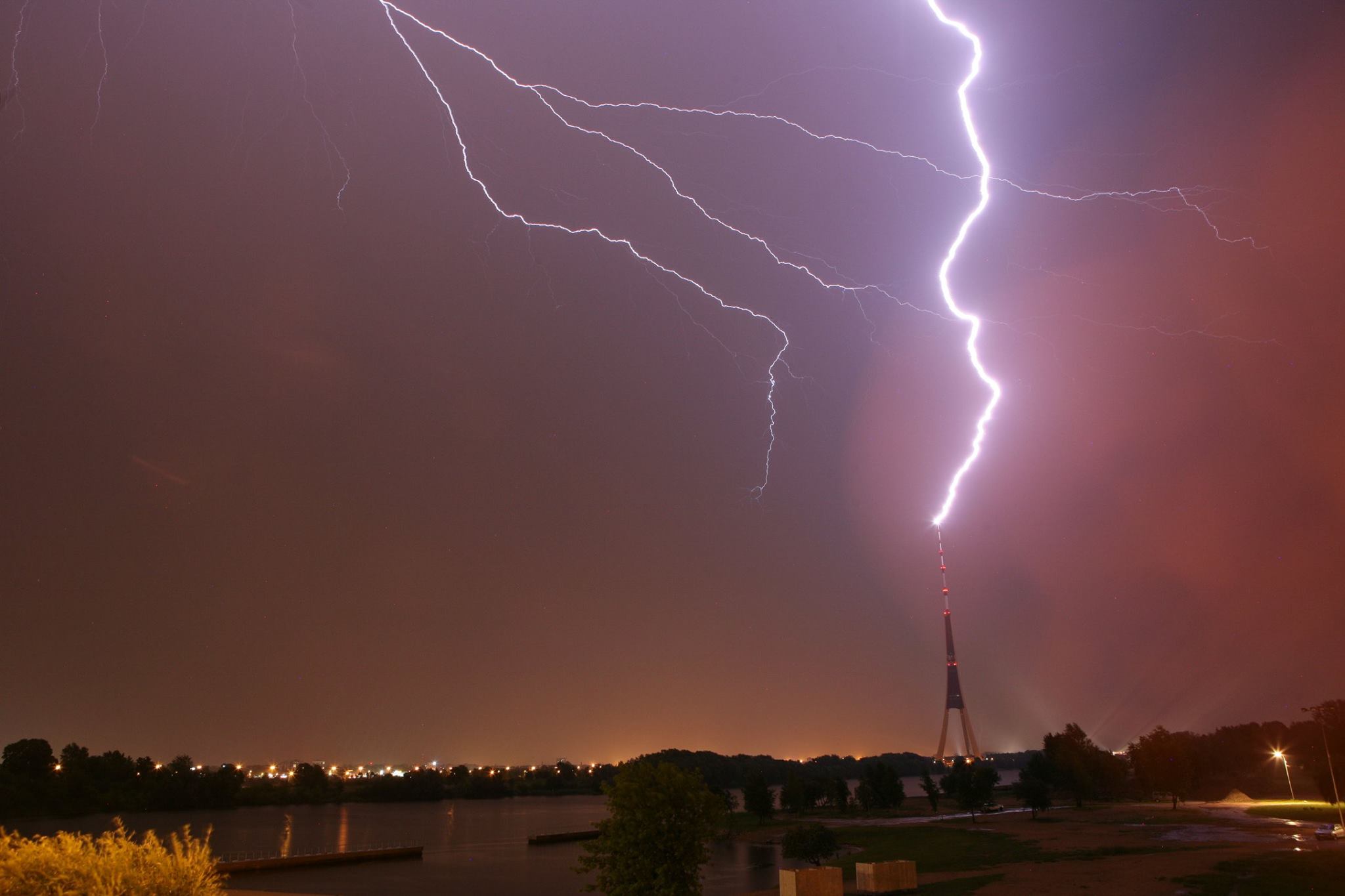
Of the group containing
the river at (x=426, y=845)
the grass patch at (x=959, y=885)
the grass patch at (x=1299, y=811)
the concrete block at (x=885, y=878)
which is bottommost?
the river at (x=426, y=845)

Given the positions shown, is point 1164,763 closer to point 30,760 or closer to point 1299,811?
point 1299,811

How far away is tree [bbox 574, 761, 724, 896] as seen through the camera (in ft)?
61.8

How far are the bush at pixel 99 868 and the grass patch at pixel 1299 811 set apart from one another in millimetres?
45757

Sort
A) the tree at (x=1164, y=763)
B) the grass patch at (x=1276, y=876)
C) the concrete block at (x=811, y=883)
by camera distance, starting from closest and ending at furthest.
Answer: the grass patch at (x=1276, y=876), the concrete block at (x=811, y=883), the tree at (x=1164, y=763)

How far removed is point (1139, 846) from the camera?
33.4 m

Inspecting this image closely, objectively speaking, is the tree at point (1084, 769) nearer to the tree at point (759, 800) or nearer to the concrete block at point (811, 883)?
the tree at point (759, 800)

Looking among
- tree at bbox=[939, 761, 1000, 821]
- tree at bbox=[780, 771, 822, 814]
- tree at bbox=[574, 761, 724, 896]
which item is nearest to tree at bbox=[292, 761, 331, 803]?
tree at bbox=[780, 771, 822, 814]

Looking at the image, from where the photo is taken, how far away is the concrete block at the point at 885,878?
25250mm

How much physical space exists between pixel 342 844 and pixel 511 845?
50.7ft

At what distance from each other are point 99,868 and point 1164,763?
71.7m

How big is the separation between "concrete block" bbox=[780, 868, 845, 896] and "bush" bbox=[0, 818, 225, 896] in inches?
608

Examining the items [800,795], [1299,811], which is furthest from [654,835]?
[800,795]

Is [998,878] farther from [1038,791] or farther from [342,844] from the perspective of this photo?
[342,844]

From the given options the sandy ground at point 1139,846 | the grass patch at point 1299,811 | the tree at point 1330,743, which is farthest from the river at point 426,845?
the tree at point 1330,743
